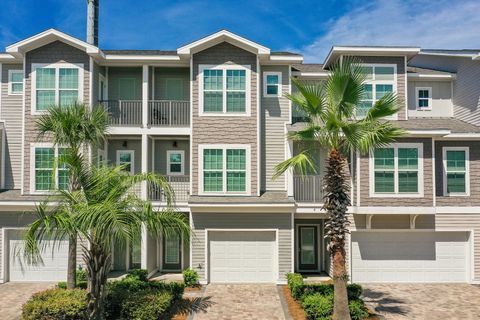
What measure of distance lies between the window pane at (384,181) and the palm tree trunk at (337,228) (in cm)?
514

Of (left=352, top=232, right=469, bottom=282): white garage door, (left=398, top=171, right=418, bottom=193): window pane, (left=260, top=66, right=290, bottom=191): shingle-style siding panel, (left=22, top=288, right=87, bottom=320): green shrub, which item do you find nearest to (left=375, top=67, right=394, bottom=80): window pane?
(left=260, top=66, right=290, bottom=191): shingle-style siding panel

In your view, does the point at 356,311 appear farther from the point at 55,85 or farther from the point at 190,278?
the point at 55,85

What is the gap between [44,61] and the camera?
583 inches

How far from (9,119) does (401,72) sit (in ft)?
55.1

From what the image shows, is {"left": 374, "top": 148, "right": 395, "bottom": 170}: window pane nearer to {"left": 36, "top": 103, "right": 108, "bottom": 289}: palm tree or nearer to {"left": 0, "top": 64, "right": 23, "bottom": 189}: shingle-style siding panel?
{"left": 36, "top": 103, "right": 108, "bottom": 289}: palm tree

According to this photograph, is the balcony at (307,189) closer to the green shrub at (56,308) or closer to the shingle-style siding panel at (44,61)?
the green shrub at (56,308)

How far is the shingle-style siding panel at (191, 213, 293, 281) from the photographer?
14.2m

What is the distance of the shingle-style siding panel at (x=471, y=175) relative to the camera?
47.6 ft

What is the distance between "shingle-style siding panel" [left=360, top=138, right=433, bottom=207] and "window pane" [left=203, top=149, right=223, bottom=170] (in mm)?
5515

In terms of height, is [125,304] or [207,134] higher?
[207,134]

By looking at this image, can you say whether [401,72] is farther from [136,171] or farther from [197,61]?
[136,171]

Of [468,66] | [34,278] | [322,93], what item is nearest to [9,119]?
[34,278]

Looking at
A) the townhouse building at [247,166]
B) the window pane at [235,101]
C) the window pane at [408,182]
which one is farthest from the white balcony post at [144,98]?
the window pane at [408,182]

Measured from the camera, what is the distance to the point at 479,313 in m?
10.8
